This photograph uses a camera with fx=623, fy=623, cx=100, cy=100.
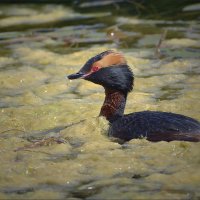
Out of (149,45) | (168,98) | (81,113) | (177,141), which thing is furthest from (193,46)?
(177,141)

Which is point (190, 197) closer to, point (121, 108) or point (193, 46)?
point (121, 108)

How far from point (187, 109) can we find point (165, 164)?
1922mm

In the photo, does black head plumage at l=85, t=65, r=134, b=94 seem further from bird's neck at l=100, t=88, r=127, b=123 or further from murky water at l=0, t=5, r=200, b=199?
murky water at l=0, t=5, r=200, b=199

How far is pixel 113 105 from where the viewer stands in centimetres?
696

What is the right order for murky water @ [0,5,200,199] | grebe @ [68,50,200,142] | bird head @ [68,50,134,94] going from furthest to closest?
bird head @ [68,50,134,94]
grebe @ [68,50,200,142]
murky water @ [0,5,200,199]

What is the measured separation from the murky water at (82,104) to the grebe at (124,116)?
0.11 meters

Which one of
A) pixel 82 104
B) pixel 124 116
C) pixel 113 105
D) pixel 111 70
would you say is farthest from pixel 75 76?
pixel 82 104

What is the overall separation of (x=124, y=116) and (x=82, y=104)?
51.0 inches

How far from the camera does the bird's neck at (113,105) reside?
6930 millimetres

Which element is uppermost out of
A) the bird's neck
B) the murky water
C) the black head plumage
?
the black head plumage

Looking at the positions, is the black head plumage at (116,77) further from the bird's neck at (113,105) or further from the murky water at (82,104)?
the murky water at (82,104)

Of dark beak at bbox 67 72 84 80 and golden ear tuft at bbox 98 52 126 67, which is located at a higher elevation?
golden ear tuft at bbox 98 52 126 67

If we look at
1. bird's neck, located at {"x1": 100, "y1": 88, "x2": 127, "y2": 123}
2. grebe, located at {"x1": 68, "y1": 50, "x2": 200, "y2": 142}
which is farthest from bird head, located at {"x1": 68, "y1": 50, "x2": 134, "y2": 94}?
bird's neck, located at {"x1": 100, "y1": 88, "x2": 127, "y2": 123}

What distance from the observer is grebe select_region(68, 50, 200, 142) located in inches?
243
